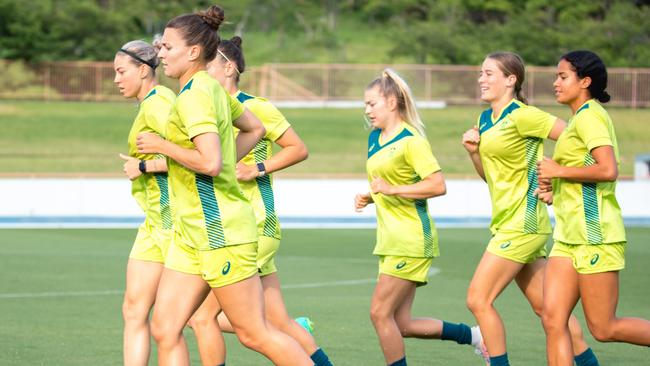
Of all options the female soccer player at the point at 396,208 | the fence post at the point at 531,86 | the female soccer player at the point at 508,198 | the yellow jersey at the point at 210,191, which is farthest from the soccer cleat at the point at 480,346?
the fence post at the point at 531,86

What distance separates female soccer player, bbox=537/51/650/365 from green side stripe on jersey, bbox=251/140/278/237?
1577 mm

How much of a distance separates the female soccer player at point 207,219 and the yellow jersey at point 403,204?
167 cm

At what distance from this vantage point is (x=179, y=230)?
5871 mm

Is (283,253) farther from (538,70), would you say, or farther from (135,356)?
(538,70)

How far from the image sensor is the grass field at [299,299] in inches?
342

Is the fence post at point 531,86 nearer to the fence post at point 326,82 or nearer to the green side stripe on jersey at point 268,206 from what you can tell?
the fence post at point 326,82

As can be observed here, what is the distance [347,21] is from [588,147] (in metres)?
52.7

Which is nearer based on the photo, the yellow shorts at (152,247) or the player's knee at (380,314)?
the yellow shorts at (152,247)

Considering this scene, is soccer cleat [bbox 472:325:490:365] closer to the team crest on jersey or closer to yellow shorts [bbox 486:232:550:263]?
yellow shorts [bbox 486:232:550:263]

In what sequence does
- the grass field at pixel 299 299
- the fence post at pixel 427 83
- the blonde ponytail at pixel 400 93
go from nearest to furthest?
the blonde ponytail at pixel 400 93, the grass field at pixel 299 299, the fence post at pixel 427 83

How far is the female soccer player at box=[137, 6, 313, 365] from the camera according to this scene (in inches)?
222

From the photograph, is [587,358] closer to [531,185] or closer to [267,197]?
[531,185]

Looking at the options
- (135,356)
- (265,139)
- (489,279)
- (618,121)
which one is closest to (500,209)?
(489,279)

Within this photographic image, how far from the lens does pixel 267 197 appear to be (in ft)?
24.0
